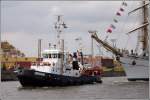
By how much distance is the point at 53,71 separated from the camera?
60.9 meters

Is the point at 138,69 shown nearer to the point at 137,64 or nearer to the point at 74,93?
the point at 137,64

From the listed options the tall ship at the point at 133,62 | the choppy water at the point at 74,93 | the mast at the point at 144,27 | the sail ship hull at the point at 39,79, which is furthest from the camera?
the mast at the point at 144,27

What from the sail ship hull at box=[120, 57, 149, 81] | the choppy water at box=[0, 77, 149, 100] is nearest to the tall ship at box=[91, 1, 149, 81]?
the sail ship hull at box=[120, 57, 149, 81]

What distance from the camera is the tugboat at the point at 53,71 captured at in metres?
59.0

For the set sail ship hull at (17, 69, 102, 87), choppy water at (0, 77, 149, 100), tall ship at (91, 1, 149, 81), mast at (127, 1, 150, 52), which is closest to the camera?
choppy water at (0, 77, 149, 100)

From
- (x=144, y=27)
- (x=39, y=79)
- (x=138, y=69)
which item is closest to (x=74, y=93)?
(x=39, y=79)

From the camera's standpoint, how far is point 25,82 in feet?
196

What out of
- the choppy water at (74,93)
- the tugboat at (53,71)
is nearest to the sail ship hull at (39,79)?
the tugboat at (53,71)

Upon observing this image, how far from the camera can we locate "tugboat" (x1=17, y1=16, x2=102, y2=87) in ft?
194

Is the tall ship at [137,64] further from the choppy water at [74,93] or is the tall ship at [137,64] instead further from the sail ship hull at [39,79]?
the choppy water at [74,93]

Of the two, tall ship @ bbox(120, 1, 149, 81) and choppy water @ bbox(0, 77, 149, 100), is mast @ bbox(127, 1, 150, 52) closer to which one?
tall ship @ bbox(120, 1, 149, 81)

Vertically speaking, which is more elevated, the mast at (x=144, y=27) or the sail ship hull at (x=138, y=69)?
the mast at (x=144, y=27)

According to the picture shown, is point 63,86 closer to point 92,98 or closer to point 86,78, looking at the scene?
point 86,78

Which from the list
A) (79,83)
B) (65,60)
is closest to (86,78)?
(79,83)
